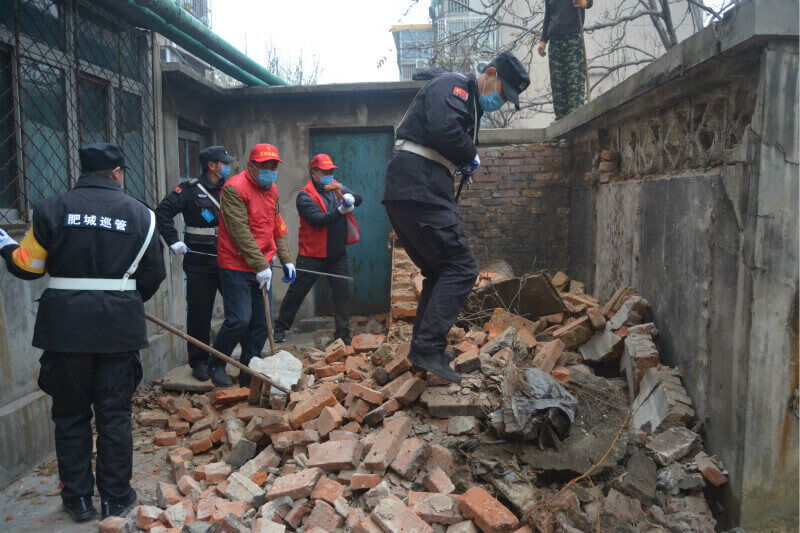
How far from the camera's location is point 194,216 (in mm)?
4867

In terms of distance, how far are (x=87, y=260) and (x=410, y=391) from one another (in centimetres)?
184

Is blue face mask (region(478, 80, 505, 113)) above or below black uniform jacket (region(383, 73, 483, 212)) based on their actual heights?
above

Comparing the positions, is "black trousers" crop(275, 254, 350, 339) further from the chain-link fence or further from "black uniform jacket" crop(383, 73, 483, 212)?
"black uniform jacket" crop(383, 73, 483, 212)

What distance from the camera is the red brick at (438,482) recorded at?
2771 millimetres

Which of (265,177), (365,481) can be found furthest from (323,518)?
(265,177)

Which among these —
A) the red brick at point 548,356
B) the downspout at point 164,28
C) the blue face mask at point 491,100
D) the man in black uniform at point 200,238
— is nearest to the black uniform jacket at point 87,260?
the man in black uniform at point 200,238

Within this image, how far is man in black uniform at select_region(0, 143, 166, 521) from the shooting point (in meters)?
2.77

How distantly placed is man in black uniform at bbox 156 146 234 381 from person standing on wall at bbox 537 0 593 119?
12.2ft

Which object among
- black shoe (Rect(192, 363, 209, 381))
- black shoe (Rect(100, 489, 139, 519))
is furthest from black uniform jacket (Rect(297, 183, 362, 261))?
black shoe (Rect(100, 489, 139, 519))

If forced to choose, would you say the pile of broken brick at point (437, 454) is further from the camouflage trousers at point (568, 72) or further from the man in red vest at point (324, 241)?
the camouflage trousers at point (568, 72)

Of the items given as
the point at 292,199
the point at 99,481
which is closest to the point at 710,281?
the point at 99,481

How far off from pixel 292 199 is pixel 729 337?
5.71 meters

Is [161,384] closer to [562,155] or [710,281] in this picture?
[710,281]

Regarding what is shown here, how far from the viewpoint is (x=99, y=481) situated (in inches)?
115
